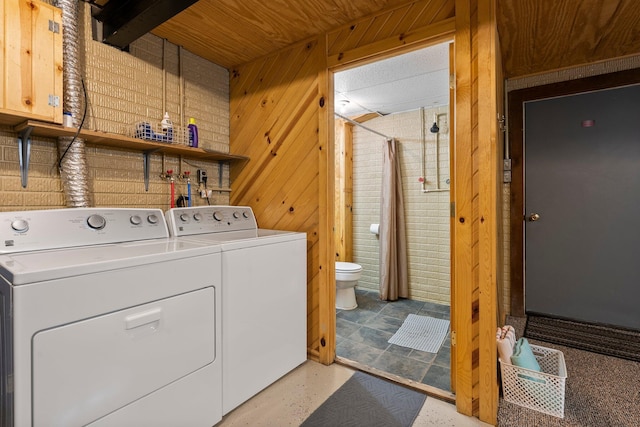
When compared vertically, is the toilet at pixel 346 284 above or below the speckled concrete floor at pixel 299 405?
above

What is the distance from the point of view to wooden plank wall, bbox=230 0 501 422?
60.5 inches

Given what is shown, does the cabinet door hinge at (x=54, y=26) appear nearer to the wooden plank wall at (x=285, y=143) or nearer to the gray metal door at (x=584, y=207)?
the wooden plank wall at (x=285, y=143)

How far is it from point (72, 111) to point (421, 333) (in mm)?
2828

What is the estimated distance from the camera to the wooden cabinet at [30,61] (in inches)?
52.7

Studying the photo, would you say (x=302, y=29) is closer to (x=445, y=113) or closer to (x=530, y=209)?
(x=445, y=113)

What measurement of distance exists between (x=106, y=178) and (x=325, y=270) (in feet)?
4.88

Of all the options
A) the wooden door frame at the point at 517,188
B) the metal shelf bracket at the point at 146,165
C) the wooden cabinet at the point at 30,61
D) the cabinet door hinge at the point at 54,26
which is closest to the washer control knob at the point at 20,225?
the wooden cabinet at the point at 30,61

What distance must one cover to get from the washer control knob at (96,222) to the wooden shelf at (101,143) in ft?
1.43

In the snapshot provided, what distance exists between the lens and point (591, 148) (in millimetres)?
2600

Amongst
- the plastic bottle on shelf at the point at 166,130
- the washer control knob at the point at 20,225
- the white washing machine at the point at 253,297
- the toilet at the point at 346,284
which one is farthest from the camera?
the toilet at the point at 346,284

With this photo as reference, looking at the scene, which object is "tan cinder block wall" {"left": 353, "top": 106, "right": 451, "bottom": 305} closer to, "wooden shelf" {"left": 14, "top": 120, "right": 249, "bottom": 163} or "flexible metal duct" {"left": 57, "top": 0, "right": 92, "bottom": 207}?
"wooden shelf" {"left": 14, "top": 120, "right": 249, "bottom": 163}

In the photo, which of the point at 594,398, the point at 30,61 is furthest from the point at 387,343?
the point at 30,61

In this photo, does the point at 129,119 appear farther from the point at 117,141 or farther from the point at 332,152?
the point at 332,152

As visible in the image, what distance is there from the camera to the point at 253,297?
170cm
